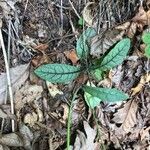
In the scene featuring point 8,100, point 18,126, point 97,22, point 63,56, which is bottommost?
point 18,126

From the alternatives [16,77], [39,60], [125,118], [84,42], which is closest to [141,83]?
[125,118]

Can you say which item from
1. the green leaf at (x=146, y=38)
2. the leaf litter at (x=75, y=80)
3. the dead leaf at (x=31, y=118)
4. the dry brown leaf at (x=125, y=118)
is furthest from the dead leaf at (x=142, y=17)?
the dead leaf at (x=31, y=118)

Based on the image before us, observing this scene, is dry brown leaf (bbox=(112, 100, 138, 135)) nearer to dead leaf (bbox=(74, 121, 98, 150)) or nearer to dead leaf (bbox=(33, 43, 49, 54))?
dead leaf (bbox=(74, 121, 98, 150))

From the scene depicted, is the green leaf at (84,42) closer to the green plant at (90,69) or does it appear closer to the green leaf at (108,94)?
the green plant at (90,69)

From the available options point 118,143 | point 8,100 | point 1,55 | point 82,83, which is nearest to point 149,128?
point 118,143

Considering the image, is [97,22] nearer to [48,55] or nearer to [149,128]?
[48,55]

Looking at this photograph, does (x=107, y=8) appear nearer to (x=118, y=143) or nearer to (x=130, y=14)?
(x=130, y=14)

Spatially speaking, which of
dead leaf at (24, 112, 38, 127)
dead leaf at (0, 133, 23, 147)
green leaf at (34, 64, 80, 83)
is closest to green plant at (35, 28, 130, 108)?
green leaf at (34, 64, 80, 83)

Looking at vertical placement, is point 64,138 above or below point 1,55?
below
